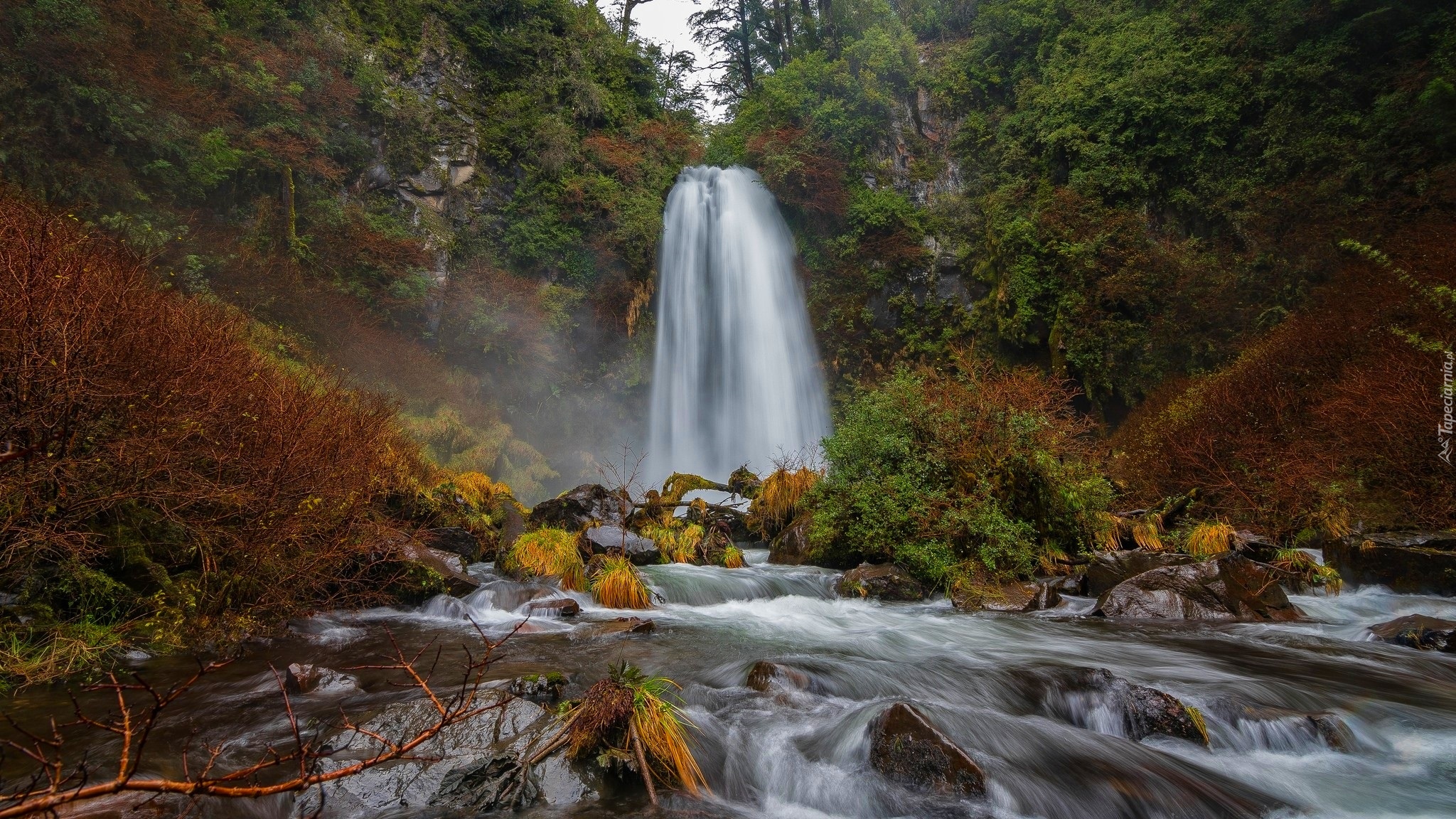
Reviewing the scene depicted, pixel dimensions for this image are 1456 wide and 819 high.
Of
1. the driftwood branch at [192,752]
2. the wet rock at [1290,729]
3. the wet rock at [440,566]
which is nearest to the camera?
the driftwood branch at [192,752]

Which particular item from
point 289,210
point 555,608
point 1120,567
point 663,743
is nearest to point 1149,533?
point 1120,567

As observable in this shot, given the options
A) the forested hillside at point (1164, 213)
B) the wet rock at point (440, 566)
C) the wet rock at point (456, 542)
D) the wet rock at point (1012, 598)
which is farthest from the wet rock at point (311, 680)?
the forested hillside at point (1164, 213)

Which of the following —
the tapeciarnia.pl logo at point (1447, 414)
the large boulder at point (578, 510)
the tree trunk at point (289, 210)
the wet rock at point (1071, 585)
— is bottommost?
the large boulder at point (578, 510)

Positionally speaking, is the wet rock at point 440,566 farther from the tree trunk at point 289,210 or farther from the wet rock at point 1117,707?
the tree trunk at point 289,210

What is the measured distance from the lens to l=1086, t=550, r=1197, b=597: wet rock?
355 inches

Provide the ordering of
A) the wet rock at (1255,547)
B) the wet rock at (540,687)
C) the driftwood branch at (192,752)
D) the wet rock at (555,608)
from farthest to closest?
1. the wet rock at (1255,547)
2. the wet rock at (555,608)
3. the wet rock at (540,687)
4. the driftwood branch at (192,752)

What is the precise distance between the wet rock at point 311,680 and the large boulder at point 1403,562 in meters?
11.5

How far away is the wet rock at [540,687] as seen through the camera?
500cm

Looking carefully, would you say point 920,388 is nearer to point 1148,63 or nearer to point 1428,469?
point 1428,469

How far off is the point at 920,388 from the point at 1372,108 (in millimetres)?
13209

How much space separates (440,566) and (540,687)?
14.8 feet

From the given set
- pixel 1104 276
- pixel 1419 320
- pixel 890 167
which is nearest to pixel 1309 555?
pixel 1419 320

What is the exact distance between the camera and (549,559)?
9.99m

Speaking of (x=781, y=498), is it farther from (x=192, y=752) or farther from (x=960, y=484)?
(x=192, y=752)
